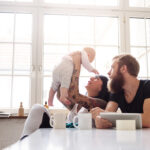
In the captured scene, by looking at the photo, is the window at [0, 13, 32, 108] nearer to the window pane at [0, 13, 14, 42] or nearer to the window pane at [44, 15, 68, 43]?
the window pane at [0, 13, 14, 42]

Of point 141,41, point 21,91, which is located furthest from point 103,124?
point 141,41

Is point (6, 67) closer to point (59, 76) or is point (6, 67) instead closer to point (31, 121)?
point (59, 76)

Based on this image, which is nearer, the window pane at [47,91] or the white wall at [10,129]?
the white wall at [10,129]

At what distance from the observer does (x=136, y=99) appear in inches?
78.1

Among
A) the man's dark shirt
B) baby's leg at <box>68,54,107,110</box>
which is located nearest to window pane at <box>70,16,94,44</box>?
baby's leg at <box>68,54,107,110</box>

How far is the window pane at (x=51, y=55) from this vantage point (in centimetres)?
343

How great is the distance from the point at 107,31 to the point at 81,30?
1.19ft

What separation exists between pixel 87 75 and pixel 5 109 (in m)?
1.16

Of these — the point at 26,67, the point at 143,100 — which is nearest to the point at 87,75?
the point at 26,67

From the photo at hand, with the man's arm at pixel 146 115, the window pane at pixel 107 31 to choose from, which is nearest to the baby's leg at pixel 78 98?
the man's arm at pixel 146 115

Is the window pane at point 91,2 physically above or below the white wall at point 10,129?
above

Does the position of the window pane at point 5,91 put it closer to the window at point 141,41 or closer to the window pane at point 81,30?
the window pane at point 81,30

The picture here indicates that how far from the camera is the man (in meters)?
1.96

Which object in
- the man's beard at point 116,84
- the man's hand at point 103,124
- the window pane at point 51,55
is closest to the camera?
the man's hand at point 103,124
